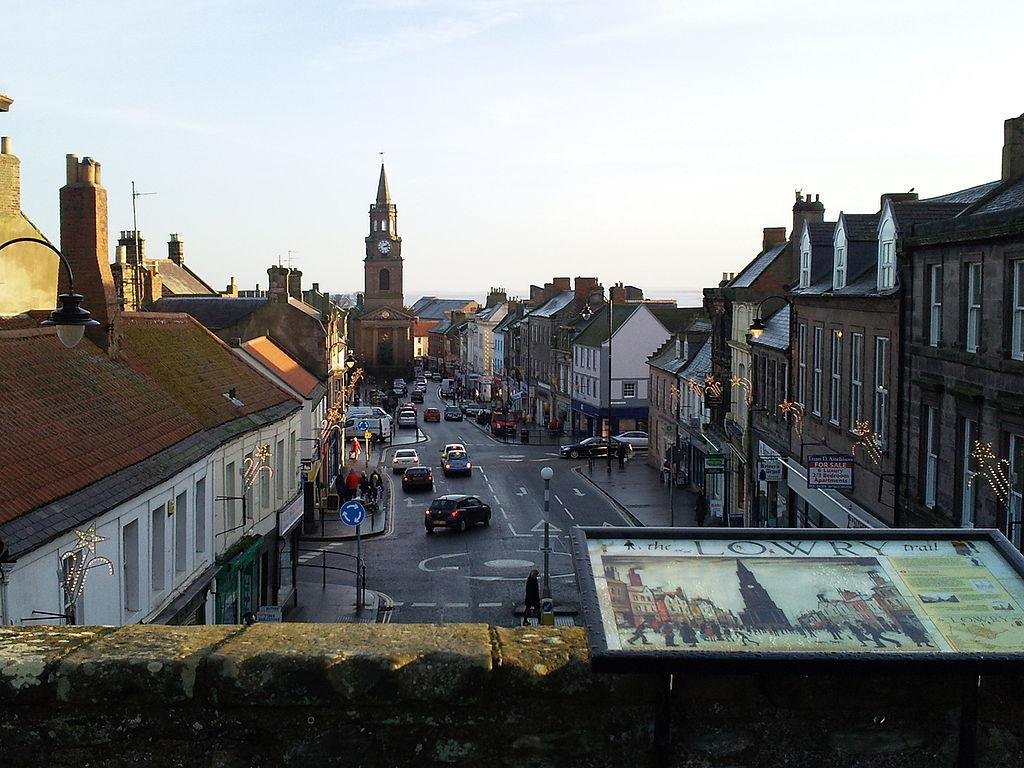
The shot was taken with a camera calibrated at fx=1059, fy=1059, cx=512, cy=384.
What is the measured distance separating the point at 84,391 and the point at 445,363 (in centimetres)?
15890

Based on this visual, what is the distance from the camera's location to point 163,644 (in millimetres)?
5141

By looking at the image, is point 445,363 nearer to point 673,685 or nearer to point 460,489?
point 460,489

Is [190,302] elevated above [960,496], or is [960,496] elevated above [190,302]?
[190,302]

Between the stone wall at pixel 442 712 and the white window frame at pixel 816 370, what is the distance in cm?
2573

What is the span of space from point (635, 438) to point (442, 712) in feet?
211

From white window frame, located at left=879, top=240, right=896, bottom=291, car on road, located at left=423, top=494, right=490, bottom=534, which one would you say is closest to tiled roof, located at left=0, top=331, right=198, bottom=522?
white window frame, located at left=879, top=240, right=896, bottom=291

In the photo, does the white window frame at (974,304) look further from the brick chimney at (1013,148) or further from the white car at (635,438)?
the white car at (635,438)

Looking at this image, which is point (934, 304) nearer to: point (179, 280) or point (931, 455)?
point (931, 455)

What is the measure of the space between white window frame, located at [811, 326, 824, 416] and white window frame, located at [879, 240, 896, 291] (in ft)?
17.0

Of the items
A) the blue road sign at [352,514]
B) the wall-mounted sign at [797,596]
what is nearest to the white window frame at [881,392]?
the blue road sign at [352,514]

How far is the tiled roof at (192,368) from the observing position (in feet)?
79.4

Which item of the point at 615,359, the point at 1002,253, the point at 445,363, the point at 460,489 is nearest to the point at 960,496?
the point at 1002,253

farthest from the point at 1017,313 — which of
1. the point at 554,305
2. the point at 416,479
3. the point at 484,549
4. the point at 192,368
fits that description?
the point at 554,305

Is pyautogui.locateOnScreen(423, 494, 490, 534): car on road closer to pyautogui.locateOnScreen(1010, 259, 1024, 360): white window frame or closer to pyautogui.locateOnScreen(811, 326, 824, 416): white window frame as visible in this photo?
pyautogui.locateOnScreen(811, 326, 824, 416): white window frame
